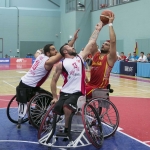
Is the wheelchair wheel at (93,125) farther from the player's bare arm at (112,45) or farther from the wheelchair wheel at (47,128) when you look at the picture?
the player's bare arm at (112,45)

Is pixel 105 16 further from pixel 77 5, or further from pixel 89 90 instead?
pixel 77 5

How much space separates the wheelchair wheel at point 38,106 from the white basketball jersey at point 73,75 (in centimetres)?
112

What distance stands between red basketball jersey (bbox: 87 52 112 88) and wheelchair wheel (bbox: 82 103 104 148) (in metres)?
0.69

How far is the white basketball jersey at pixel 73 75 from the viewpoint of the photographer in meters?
5.09

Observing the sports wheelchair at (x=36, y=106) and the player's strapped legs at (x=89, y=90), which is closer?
the player's strapped legs at (x=89, y=90)

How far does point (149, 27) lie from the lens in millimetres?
21438

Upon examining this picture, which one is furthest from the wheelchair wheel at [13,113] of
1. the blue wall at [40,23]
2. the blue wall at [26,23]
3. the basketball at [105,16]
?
the blue wall at [26,23]

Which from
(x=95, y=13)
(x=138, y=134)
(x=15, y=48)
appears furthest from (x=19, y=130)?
(x=15, y=48)

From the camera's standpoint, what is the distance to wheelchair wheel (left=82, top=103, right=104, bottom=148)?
482 centimetres

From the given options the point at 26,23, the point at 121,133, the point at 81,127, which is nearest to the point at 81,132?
the point at 81,127

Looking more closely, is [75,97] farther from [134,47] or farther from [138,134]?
[134,47]

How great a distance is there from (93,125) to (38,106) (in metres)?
1.44

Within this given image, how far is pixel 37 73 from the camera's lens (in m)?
6.34

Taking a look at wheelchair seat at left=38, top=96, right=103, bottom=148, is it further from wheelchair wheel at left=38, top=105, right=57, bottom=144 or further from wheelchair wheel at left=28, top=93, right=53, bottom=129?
wheelchair wheel at left=28, top=93, right=53, bottom=129
